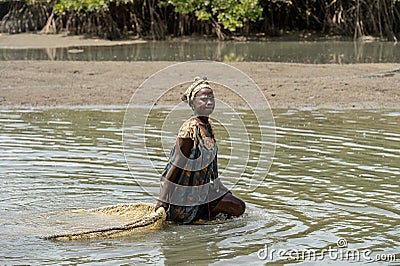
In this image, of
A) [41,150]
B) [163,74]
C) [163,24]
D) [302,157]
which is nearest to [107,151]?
[41,150]

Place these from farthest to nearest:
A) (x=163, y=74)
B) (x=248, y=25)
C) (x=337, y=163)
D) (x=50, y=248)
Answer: (x=248, y=25), (x=163, y=74), (x=337, y=163), (x=50, y=248)

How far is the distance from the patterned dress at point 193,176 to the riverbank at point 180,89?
6810 mm

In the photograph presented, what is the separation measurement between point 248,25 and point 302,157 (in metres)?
18.0

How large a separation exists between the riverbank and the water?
1.80 meters

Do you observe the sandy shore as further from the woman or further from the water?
the woman

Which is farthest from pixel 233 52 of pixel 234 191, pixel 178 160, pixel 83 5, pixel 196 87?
pixel 178 160

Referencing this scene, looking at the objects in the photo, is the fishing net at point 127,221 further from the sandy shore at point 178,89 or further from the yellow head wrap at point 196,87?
the sandy shore at point 178,89

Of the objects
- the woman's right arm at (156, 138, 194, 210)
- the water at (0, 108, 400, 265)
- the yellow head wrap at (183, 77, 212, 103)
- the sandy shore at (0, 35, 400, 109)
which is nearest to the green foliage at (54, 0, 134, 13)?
the sandy shore at (0, 35, 400, 109)

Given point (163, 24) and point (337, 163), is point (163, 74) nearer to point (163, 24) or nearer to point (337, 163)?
point (337, 163)

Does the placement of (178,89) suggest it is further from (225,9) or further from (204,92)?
(225,9)

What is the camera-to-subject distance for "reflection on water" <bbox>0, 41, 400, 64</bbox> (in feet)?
66.5

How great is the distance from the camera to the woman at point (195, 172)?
6945mm

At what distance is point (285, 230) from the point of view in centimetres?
699

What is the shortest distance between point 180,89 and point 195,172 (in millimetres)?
8285
